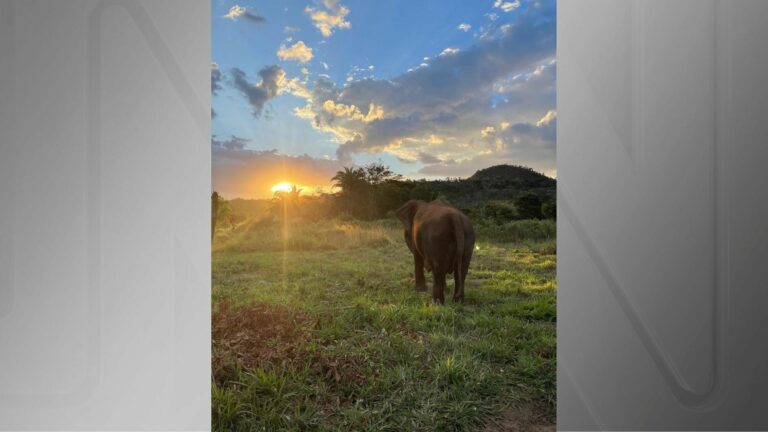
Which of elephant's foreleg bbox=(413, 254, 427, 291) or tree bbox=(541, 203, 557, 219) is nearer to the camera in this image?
elephant's foreleg bbox=(413, 254, 427, 291)

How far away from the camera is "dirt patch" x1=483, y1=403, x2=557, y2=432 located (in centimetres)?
142

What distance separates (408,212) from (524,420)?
7.82 feet

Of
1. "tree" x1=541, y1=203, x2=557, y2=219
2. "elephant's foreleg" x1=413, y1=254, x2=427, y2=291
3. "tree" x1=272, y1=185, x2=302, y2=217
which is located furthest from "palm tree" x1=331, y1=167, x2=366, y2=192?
"tree" x1=541, y1=203, x2=557, y2=219

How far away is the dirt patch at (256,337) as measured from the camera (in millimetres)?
1614

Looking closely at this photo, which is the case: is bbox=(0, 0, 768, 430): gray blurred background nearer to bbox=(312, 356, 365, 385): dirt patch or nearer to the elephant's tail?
bbox=(312, 356, 365, 385): dirt patch

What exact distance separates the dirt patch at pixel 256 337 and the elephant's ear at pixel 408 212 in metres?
1.68

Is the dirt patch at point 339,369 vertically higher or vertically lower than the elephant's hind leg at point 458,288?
lower
